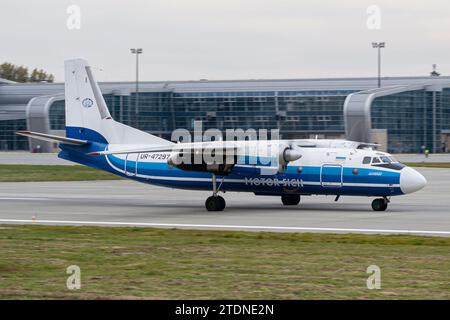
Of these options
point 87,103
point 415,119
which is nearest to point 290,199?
point 87,103

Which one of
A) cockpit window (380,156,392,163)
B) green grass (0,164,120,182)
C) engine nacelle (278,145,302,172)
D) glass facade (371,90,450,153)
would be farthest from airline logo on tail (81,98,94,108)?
glass facade (371,90,450,153)

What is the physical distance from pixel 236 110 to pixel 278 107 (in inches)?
208

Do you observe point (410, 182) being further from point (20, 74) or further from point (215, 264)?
point (20, 74)

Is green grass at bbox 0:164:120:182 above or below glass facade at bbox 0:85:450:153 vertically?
below

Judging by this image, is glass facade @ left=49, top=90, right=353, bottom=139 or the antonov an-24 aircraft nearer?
the antonov an-24 aircraft

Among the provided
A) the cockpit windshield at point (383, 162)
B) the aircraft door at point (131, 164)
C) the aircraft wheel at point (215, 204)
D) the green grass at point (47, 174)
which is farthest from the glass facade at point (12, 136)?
the cockpit windshield at point (383, 162)

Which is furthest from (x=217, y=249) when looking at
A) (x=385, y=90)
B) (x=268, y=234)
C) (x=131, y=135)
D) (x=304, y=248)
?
(x=385, y=90)

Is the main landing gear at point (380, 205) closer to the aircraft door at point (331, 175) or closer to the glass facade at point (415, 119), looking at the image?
the aircraft door at point (331, 175)

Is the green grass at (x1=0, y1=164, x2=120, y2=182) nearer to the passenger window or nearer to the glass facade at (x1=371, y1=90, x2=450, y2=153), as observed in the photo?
the passenger window

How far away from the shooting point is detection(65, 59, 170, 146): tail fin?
33656mm

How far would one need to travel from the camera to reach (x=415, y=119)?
98.2 metres

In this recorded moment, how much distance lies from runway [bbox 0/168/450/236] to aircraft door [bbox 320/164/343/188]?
1078 mm
